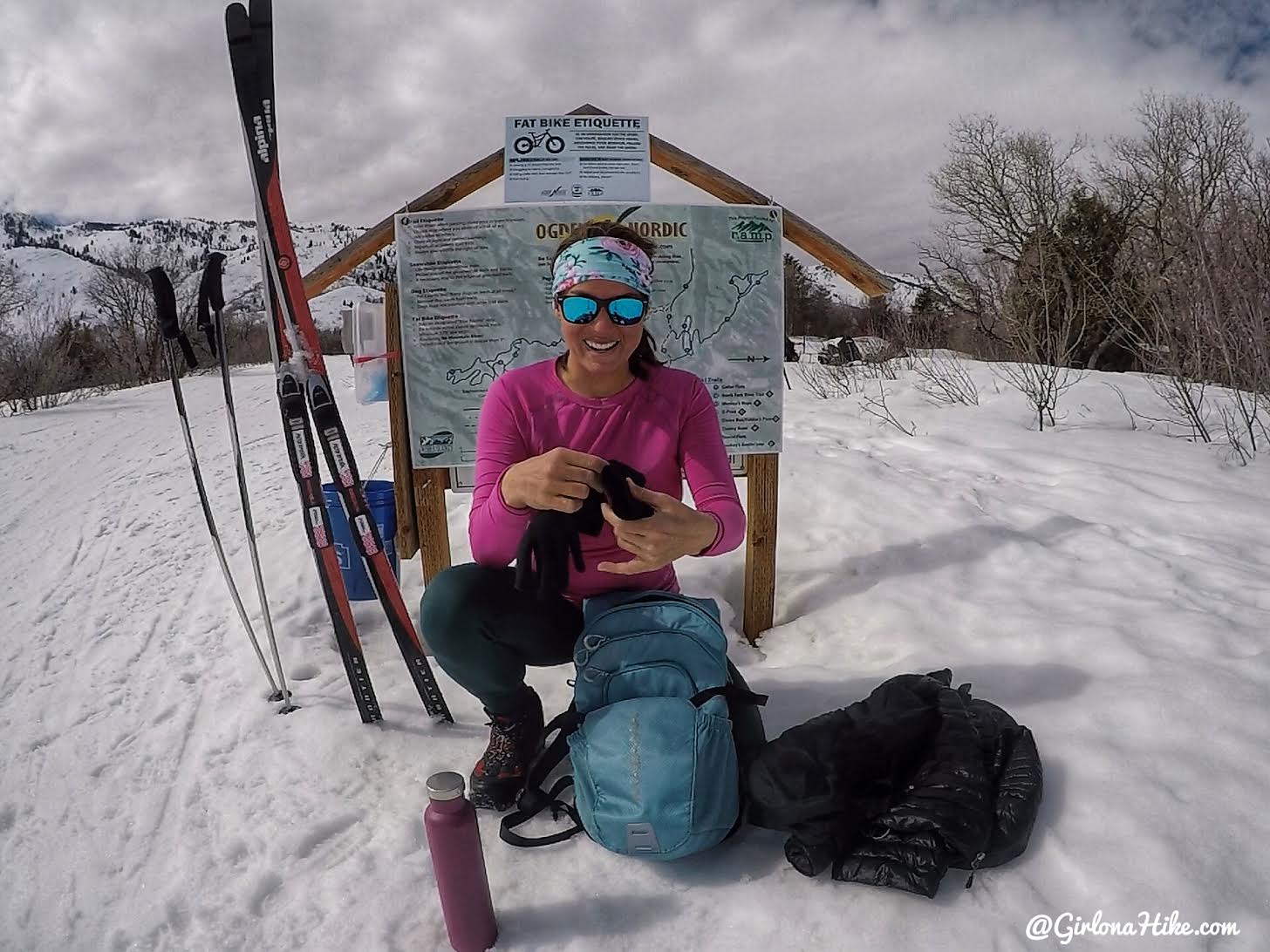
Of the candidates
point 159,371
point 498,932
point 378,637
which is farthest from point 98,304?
point 498,932

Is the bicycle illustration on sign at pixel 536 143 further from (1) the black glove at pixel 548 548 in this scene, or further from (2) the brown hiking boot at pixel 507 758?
(2) the brown hiking boot at pixel 507 758

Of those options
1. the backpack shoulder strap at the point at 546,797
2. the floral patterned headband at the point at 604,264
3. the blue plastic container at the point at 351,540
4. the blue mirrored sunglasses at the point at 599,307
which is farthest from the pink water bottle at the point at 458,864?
the blue plastic container at the point at 351,540

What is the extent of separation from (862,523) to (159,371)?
21253mm

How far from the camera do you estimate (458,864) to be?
1436mm

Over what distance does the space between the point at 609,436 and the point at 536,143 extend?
139 cm

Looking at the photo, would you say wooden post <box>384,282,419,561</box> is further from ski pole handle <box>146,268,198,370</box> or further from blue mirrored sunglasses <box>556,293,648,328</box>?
blue mirrored sunglasses <box>556,293,648,328</box>

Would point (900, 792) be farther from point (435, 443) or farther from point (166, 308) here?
point (166, 308)

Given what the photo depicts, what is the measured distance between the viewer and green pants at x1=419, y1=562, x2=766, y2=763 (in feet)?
6.30

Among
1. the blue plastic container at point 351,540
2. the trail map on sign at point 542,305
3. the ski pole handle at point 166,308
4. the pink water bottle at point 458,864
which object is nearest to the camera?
the pink water bottle at point 458,864

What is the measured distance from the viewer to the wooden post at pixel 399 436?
A: 279 cm

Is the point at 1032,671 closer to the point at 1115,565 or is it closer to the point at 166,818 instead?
the point at 1115,565

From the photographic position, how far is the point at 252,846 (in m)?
1.84

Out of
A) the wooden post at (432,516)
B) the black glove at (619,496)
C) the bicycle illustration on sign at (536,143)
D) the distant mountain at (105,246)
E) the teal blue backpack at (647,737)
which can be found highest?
the distant mountain at (105,246)

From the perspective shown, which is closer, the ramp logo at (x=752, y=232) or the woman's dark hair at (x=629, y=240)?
the woman's dark hair at (x=629, y=240)
